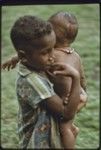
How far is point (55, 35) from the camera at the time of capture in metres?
2.83

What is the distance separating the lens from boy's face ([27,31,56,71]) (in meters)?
2.73

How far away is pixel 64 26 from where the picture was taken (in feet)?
9.37

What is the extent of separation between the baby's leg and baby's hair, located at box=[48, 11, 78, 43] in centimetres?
36

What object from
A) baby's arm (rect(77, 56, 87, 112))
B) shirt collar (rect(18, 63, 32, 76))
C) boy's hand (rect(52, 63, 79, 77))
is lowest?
baby's arm (rect(77, 56, 87, 112))

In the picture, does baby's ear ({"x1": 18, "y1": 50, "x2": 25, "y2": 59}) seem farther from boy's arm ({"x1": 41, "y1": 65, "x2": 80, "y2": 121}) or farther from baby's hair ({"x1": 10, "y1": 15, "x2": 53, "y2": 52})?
boy's arm ({"x1": 41, "y1": 65, "x2": 80, "y2": 121})

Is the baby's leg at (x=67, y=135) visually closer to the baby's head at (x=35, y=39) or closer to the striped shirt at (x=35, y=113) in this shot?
Answer: the striped shirt at (x=35, y=113)

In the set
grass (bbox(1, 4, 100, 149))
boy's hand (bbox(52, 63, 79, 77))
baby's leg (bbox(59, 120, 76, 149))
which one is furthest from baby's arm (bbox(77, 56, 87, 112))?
grass (bbox(1, 4, 100, 149))

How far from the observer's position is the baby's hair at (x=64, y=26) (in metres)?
2.86

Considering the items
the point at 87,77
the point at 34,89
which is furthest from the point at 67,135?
the point at 87,77

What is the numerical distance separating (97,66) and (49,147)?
3.37 meters

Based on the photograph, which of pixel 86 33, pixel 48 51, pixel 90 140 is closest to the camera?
pixel 48 51

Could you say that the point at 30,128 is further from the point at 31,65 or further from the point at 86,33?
the point at 86,33

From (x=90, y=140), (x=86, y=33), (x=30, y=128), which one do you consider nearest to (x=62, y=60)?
(x=30, y=128)

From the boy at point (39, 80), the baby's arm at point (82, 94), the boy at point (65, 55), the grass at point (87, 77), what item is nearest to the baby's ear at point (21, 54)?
the boy at point (39, 80)
